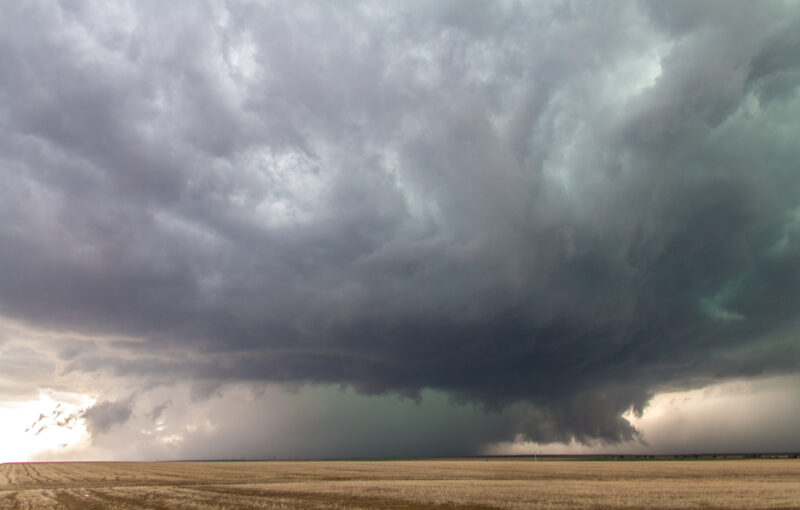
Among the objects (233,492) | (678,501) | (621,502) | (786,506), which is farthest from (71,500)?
(786,506)

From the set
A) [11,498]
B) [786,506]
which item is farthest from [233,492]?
[786,506]

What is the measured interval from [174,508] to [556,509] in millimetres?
31942

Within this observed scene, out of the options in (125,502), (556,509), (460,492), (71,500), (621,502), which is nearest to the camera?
(556,509)

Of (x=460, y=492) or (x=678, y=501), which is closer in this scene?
(x=678, y=501)

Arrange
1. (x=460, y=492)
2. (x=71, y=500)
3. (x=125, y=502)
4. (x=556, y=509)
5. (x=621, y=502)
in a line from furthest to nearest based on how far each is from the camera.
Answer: (x=460, y=492) < (x=71, y=500) < (x=125, y=502) < (x=621, y=502) < (x=556, y=509)

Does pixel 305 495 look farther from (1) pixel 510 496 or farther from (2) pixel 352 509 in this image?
(1) pixel 510 496

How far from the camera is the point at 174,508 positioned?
4366cm

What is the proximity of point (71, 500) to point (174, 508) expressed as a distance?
18276mm

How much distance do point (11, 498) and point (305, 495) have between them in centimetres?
3219

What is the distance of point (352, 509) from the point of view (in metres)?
42.3

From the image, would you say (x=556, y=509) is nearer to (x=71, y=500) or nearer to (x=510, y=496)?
(x=510, y=496)

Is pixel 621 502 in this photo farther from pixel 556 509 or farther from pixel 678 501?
pixel 556 509

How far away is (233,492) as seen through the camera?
60.6 meters

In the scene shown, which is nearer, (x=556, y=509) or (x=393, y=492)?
(x=556, y=509)
